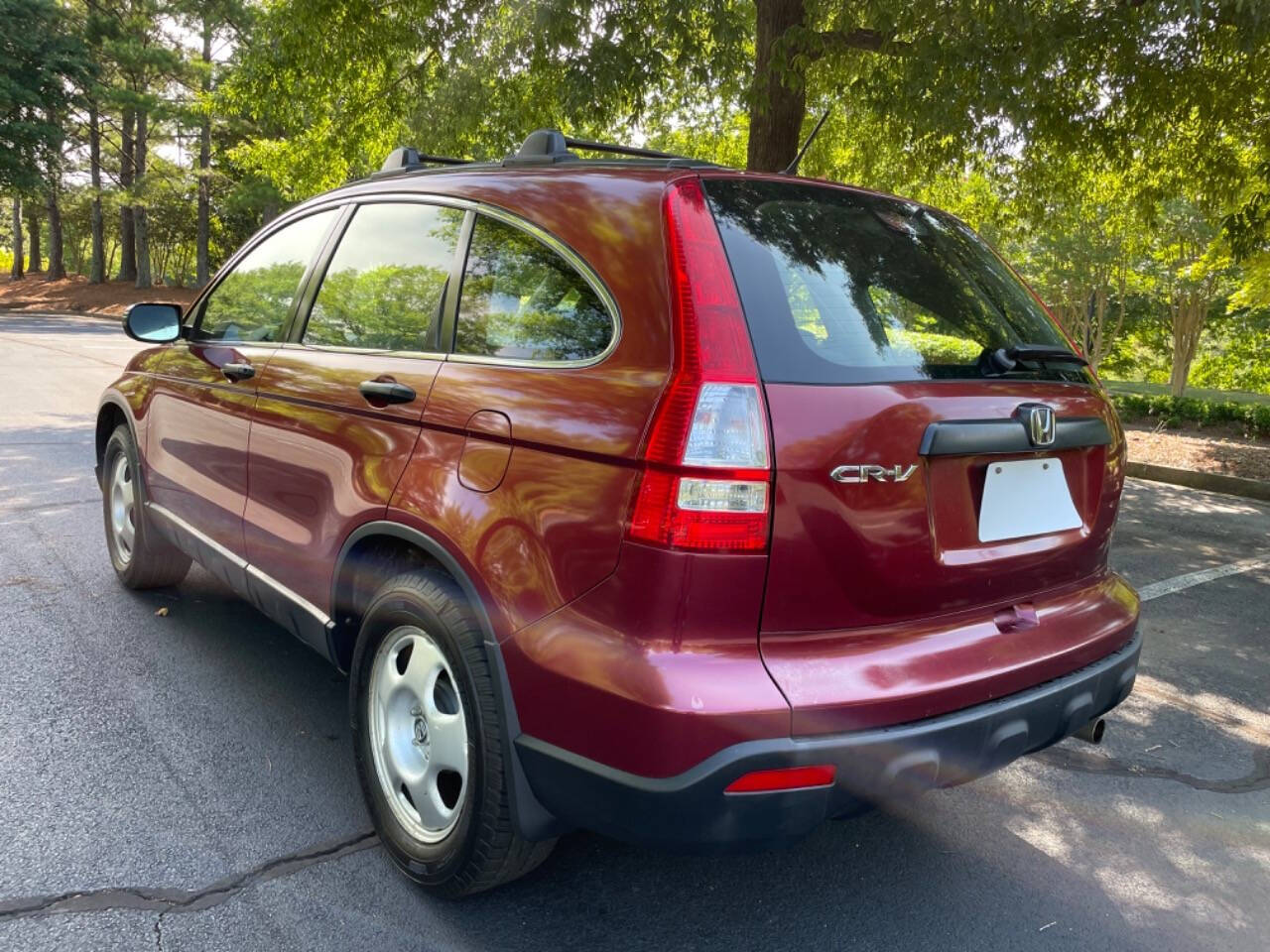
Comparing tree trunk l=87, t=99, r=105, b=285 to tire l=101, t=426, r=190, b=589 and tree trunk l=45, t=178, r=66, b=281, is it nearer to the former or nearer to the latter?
tree trunk l=45, t=178, r=66, b=281

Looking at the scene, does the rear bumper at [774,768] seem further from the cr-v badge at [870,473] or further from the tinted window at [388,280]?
the tinted window at [388,280]

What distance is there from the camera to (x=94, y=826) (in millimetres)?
2523

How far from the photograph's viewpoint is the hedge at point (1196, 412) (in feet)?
44.0

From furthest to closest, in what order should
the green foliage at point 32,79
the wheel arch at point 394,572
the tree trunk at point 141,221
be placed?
the tree trunk at point 141,221
the green foliage at point 32,79
the wheel arch at point 394,572

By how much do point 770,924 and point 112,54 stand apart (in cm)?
3645

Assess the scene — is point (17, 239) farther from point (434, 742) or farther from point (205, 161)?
point (434, 742)

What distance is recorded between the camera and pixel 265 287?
3.46 metres

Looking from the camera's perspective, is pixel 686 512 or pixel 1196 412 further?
pixel 1196 412

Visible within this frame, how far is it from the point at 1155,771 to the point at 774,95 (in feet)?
20.2

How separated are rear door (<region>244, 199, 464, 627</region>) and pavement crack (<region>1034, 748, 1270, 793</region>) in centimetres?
244

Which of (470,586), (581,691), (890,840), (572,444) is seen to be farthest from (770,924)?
(572,444)

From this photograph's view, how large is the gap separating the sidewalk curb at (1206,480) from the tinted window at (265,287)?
9537mm

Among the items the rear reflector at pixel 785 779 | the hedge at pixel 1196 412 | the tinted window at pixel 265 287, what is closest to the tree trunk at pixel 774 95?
the tinted window at pixel 265 287

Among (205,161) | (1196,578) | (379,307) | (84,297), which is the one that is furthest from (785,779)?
(84,297)
